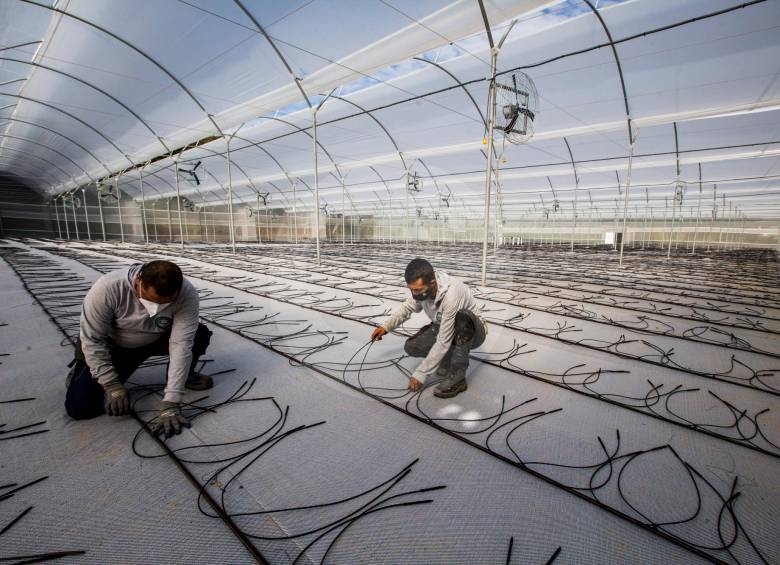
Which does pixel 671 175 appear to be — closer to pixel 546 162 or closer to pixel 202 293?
pixel 546 162

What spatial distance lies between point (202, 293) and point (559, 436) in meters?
6.44

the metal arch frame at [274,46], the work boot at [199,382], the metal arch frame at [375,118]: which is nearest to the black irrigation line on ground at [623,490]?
the work boot at [199,382]

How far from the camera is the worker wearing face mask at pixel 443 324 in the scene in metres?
2.75

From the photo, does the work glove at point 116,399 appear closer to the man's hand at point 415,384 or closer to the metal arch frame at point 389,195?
the man's hand at point 415,384

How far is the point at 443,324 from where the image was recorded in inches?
109

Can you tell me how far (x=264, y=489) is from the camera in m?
1.83

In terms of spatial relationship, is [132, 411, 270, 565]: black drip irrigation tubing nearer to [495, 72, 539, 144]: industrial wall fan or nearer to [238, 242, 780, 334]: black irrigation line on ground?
[238, 242, 780, 334]: black irrigation line on ground

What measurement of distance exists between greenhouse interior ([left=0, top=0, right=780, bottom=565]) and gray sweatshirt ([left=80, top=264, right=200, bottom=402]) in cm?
2

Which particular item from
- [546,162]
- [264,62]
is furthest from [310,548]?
[546,162]

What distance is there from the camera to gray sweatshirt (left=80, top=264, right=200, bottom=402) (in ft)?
7.38

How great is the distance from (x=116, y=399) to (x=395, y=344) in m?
2.50

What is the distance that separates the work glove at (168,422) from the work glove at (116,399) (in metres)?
0.22

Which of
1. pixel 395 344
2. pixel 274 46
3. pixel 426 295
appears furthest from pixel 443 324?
pixel 274 46

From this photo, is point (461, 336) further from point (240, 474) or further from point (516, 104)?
point (516, 104)
